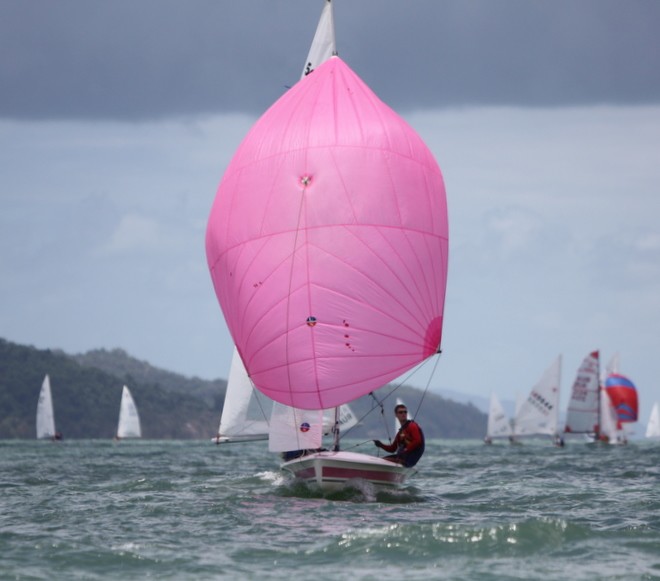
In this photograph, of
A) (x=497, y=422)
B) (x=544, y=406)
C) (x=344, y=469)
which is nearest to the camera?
(x=344, y=469)

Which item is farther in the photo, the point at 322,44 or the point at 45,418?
the point at 45,418

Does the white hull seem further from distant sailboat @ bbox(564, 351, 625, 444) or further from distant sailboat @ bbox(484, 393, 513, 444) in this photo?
distant sailboat @ bbox(484, 393, 513, 444)

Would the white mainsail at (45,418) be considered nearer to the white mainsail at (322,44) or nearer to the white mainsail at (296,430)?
the white mainsail at (322,44)

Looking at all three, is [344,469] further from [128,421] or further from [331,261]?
[128,421]

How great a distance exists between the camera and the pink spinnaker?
21094 mm

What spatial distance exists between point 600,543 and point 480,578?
122 inches

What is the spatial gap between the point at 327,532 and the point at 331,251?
551cm

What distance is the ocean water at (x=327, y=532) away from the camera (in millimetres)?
14578

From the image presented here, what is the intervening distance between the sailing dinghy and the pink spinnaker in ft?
0.07

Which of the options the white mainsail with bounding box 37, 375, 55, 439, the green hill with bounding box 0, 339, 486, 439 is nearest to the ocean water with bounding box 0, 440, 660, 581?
the white mainsail with bounding box 37, 375, 55, 439

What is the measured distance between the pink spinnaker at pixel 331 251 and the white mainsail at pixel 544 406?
5358 cm

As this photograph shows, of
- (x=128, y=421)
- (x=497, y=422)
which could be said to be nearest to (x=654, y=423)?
(x=497, y=422)

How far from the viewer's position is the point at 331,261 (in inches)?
831

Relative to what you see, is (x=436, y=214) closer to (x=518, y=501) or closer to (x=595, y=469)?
(x=518, y=501)
